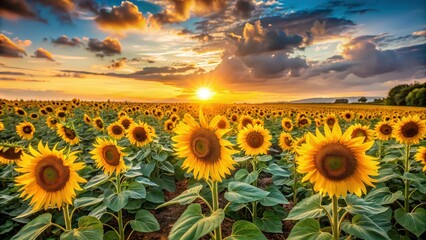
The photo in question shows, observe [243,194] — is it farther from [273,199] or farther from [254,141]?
[254,141]

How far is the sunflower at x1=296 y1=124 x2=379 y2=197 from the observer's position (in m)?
2.90

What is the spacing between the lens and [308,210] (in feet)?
10.1

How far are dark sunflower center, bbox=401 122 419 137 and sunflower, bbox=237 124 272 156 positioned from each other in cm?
253

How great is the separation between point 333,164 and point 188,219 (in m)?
1.39

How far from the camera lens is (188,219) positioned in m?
2.73

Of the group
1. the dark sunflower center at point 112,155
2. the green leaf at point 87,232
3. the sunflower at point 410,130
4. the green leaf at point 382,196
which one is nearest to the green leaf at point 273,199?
the green leaf at point 382,196

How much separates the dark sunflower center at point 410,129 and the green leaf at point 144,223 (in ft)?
15.9

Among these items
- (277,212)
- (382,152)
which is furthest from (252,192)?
(382,152)

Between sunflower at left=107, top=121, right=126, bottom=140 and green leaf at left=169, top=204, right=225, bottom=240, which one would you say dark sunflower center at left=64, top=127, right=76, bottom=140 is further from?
green leaf at left=169, top=204, right=225, bottom=240

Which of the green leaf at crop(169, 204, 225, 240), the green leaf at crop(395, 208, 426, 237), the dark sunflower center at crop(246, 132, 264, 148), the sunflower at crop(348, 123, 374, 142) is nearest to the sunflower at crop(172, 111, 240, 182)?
the green leaf at crop(169, 204, 225, 240)

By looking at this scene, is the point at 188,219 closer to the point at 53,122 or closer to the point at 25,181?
the point at 25,181

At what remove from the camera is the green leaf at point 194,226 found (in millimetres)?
2496

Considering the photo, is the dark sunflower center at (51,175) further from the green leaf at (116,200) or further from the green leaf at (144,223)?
the green leaf at (144,223)

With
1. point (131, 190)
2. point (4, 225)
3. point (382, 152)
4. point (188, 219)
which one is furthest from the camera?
point (382, 152)
